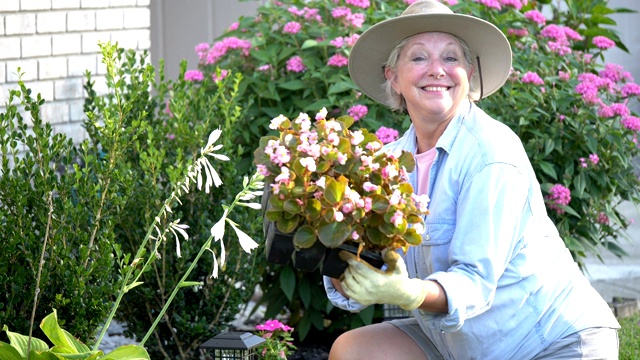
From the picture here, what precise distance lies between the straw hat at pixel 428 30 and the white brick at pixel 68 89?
196 centimetres

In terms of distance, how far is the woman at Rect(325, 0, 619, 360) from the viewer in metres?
A: 2.98

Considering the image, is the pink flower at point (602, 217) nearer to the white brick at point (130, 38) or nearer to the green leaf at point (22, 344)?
the white brick at point (130, 38)

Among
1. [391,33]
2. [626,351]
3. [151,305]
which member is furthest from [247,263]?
[626,351]

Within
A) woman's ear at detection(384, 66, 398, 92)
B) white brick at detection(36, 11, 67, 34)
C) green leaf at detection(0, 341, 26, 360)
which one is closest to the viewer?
green leaf at detection(0, 341, 26, 360)

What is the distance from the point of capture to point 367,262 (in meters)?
2.81

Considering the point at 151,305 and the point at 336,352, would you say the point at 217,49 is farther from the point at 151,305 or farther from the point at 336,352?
the point at 336,352

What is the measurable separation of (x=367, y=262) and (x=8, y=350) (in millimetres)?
1005

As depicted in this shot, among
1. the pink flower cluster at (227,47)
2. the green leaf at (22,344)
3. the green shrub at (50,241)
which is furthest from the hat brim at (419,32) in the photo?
the pink flower cluster at (227,47)

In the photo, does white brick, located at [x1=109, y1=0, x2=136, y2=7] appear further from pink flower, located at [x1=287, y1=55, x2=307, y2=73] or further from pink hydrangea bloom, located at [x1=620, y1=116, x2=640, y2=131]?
pink hydrangea bloom, located at [x1=620, y1=116, x2=640, y2=131]

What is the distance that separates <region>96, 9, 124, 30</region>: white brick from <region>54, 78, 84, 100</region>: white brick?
1.05 ft

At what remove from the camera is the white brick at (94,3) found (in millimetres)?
5348

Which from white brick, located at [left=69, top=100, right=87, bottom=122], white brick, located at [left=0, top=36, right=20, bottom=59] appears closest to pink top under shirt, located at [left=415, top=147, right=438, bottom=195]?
white brick, located at [left=0, top=36, right=20, bottom=59]

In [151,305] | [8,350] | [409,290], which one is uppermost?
[409,290]

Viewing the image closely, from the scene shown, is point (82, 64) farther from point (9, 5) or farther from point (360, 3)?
point (360, 3)
